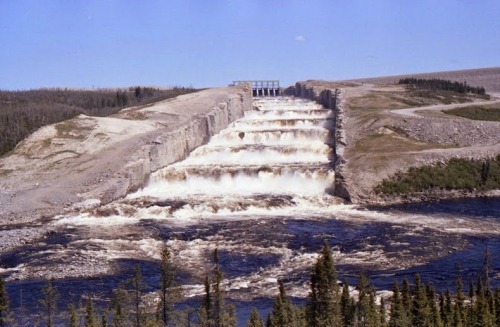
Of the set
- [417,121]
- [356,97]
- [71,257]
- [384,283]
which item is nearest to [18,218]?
[71,257]

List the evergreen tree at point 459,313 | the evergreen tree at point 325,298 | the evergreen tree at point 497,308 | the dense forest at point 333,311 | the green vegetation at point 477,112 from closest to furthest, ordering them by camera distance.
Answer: the evergreen tree at point 325,298, the dense forest at point 333,311, the evergreen tree at point 459,313, the evergreen tree at point 497,308, the green vegetation at point 477,112

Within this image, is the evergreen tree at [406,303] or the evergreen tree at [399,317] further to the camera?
the evergreen tree at [406,303]

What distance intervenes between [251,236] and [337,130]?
3029cm

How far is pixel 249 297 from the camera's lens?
27.2m

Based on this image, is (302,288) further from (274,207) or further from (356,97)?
(356,97)

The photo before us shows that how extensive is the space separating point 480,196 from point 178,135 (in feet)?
96.6

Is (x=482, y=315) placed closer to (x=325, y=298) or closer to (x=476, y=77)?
(x=325, y=298)

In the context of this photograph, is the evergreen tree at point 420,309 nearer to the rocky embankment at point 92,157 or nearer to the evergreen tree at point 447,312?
the evergreen tree at point 447,312

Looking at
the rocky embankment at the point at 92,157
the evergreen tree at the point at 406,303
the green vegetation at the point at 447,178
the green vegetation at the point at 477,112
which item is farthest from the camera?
the green vegetation at the point at 477,112

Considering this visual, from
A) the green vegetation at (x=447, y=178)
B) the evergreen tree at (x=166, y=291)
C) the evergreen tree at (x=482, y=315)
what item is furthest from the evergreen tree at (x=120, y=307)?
the green vegetation at (x=447, y=178)

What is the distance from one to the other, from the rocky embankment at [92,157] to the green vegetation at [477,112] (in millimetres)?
27619

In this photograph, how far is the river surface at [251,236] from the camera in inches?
1175

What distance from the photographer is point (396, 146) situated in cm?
5784

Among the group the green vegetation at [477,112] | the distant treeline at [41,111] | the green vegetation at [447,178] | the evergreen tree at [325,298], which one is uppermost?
the distant treeline at [41,111]
